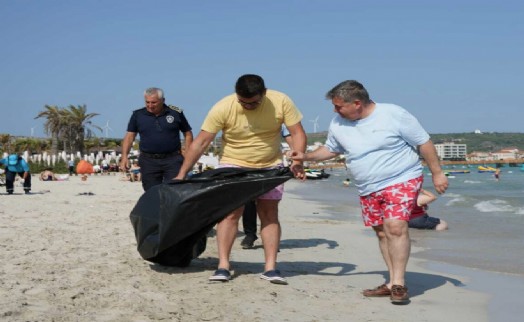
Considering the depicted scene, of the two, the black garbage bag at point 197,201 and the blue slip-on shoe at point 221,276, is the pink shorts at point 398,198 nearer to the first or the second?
the black garbage bag at point 197,201

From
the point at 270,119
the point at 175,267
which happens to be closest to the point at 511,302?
the point at 270,119

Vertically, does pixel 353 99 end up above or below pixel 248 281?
above

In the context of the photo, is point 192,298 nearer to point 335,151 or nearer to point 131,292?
point 131,292

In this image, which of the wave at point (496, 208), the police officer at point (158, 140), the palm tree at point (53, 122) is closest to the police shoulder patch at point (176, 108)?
the police officer at point (158, 140)

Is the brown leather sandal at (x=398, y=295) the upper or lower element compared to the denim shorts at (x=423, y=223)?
upper

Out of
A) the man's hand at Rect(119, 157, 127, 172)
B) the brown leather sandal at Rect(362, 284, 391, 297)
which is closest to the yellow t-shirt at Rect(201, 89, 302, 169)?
the brown leather sandal at Rect(362, 284, 391, 297)

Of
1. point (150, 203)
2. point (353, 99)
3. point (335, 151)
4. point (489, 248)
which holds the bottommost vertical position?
point (489, 248)

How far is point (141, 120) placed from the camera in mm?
6535

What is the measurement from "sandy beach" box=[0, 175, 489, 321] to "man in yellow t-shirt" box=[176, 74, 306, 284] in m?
0.27

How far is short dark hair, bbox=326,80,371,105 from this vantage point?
460cm

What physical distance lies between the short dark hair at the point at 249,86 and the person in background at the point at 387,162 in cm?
50

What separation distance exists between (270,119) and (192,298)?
1.48 m

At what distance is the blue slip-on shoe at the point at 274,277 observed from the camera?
4.93m

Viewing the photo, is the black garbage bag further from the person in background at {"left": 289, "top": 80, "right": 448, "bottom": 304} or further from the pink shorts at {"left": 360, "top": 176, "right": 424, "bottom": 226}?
the pink shorts at {"left": 360, "top": 176, "right": 424, "bottom": 226}
